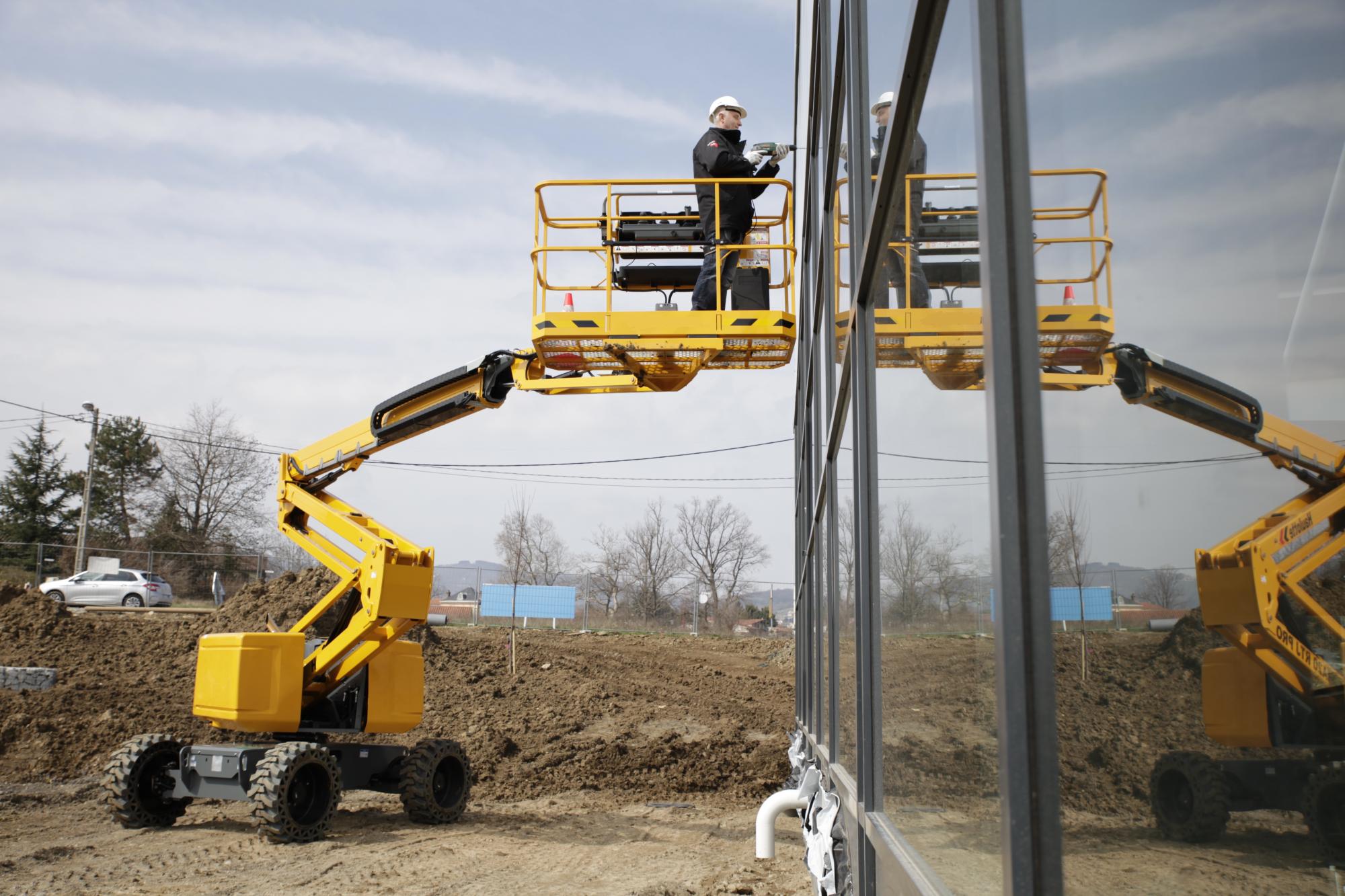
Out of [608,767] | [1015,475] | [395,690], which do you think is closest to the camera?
[1015,475]

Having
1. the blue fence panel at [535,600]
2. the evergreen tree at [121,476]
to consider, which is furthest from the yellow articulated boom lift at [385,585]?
the evergreen tree at [121,476]

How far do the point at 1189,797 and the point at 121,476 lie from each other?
207 feet

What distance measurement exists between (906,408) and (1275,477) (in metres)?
1.60

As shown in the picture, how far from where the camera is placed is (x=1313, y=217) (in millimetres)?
693

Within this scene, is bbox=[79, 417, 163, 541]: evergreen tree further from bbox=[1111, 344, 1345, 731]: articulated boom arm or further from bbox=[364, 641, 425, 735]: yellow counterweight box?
bbox=[1111, 344, 1345, 731]: articulated boom arm

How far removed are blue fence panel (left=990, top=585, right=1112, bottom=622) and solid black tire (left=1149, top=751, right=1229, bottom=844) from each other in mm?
158

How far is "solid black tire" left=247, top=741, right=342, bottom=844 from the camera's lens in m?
9.59

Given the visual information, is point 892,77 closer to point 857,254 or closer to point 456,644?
point 857,254

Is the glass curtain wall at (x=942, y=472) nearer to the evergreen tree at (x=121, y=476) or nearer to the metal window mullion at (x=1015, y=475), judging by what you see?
the metal window mullion at (x=1015, y=475)

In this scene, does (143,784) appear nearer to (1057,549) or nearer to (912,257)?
(912,257)

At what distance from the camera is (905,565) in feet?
7.89

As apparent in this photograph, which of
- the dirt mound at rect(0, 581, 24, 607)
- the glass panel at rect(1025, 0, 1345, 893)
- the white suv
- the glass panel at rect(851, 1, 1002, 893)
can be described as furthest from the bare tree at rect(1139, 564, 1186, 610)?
the white suv

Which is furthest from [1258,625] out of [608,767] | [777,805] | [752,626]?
[752,626]

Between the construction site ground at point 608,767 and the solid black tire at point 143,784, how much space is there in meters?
0.21
